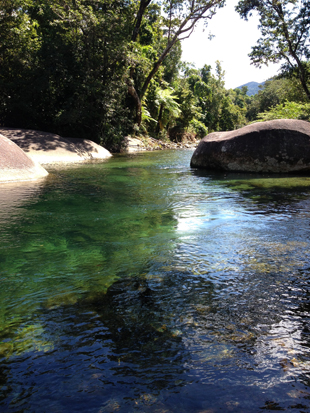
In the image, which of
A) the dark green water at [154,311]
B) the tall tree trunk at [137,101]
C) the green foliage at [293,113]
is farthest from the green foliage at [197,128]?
the dark green water at [154,311]

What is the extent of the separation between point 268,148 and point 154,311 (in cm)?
821

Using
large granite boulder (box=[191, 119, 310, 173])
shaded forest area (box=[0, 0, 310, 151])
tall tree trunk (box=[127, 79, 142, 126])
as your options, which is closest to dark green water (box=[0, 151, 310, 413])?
large granite boulder (box=[191, 119, 310, 173])

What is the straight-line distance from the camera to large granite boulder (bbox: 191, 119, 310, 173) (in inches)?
371

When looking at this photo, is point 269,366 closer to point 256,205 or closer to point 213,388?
point 213,388

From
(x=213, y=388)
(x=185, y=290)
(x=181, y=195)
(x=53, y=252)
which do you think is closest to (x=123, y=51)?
(x=181, y=195)

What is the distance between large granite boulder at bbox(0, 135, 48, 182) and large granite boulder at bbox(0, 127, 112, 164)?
2920mm

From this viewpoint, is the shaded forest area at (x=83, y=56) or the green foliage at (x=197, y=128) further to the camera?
the green foliage at (x=197, y=128)

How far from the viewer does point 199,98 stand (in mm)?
42469

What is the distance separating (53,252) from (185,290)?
5.39 feet

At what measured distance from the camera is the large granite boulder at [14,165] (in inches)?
322

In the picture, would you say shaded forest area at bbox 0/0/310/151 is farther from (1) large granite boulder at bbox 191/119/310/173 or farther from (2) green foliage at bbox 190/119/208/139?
(2) green foliage at bbox 190/119/208/139

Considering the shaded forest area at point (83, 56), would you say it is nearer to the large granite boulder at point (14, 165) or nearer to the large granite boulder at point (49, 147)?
the large granite boulder at point (49, 147)

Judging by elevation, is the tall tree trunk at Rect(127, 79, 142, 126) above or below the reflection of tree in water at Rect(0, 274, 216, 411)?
above

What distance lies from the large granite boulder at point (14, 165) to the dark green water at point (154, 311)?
3340 mm
